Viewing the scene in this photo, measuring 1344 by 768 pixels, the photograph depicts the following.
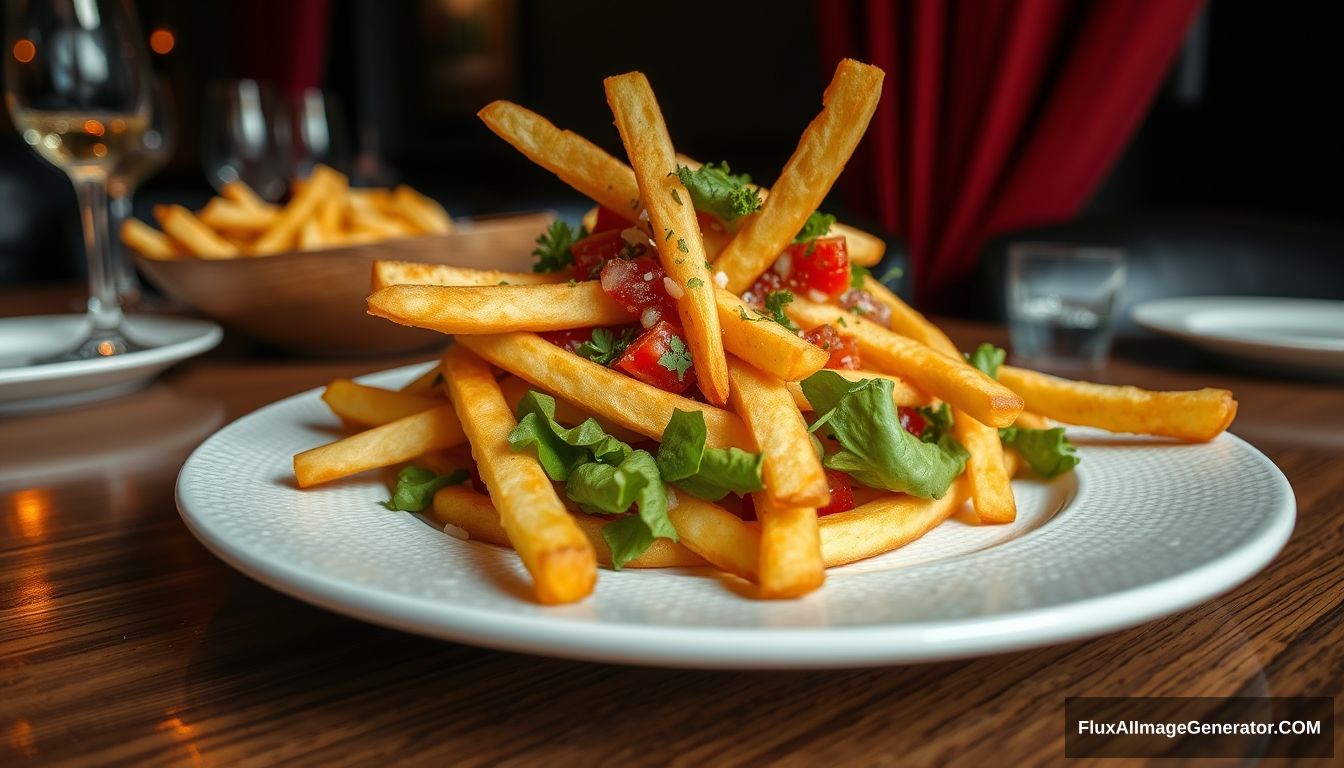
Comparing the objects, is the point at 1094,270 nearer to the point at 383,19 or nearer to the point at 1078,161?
the point at 1078,161

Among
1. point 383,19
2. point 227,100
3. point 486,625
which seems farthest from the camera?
point 383,19

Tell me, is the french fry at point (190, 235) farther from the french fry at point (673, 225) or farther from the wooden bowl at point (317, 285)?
the french fry at point (673, 225)

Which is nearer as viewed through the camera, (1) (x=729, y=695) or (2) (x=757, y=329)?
(1) (x=729, y=695)

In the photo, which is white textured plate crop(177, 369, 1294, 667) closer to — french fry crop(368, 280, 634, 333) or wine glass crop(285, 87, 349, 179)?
french fry crop(368, 280, 634, 333)

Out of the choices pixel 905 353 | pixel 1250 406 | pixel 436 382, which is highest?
pixel 905 353

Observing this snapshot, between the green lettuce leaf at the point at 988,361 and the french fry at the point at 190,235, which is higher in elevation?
the green lettuce leaf at the point at 988,361

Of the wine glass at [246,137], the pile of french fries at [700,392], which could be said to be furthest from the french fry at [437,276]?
the wine glass at [246,137]

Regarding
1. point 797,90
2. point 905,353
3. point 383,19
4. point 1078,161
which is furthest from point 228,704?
point 383,19
